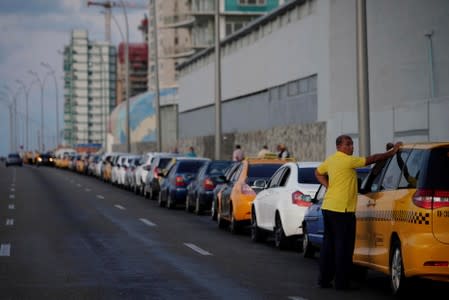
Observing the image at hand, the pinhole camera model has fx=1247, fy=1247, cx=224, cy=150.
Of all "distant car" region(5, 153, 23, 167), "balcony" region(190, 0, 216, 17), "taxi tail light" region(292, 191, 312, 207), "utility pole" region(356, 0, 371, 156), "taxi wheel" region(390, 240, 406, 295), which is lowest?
"taxi wheel" region(390, 240, 406, 295)

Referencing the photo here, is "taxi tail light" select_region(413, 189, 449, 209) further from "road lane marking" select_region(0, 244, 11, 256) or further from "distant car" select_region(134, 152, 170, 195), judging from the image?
"distant car" select_region(134, 152, 170, 195)

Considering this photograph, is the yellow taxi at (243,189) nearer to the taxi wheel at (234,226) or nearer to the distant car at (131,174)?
the taxi wheel at (234,226)

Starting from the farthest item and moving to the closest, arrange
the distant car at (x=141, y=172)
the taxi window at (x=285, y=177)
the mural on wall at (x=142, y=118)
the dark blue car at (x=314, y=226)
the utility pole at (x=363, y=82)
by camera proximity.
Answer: the mural on wall at (x=142, y=118)
the distant car at (x=141, y=172)
the utility pole at (x=363, y=82)
the taxi window at (x=285, y=177)
the dark blue car at (x=314, y=226)

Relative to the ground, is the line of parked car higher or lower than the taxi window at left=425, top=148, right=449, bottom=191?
lower

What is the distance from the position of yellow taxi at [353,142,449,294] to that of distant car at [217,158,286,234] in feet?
32.3

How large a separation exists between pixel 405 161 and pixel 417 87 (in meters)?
32.0

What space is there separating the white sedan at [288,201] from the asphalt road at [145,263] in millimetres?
357

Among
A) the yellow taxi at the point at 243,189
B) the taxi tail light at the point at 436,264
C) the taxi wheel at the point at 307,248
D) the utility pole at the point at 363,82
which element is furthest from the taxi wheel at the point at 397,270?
the utility pole at the point at 363,82

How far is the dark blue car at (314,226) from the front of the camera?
18.4 m

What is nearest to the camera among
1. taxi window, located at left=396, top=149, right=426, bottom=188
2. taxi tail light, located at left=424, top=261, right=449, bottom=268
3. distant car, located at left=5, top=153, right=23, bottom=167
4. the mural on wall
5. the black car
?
taxi tail light, located at left=424, top=261, right=449, bottom=268

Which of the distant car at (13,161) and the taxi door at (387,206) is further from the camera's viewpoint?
the distant car at (13,161)

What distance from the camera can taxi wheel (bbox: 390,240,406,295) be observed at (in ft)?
44.2

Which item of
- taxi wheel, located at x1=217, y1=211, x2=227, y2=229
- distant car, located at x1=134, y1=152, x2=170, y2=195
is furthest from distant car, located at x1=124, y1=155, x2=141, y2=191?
taxi wheel, located at x1=217, y1=211, x2=227, y2=229

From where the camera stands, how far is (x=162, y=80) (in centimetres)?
18462
